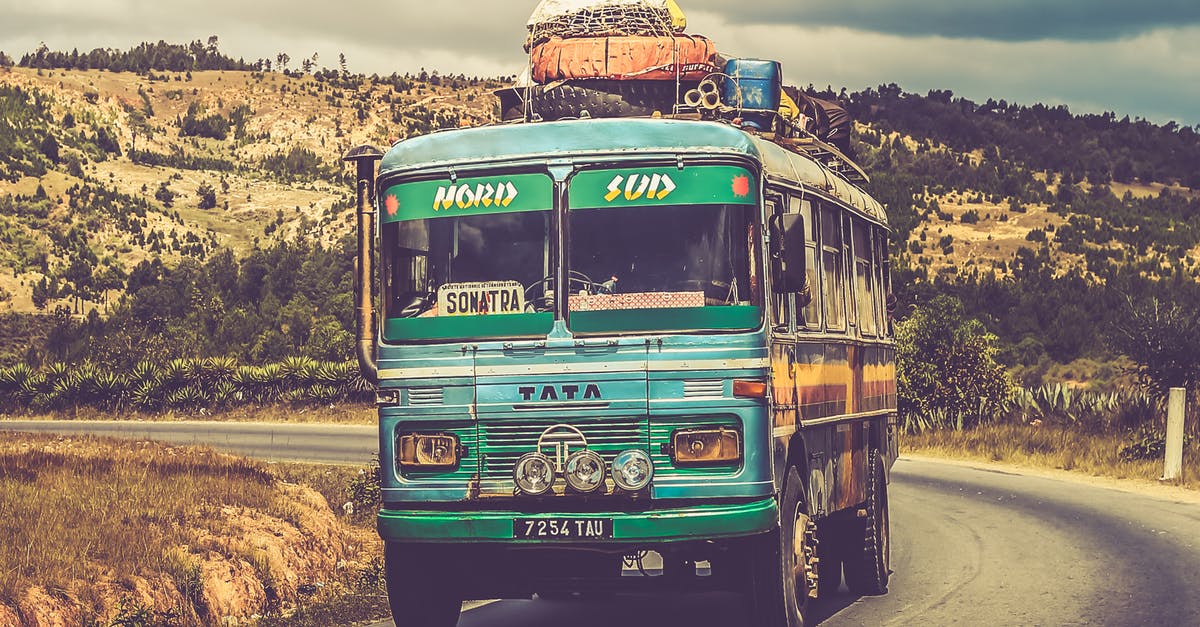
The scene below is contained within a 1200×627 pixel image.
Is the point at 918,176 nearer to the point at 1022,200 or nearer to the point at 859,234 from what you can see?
the point at 1022,200

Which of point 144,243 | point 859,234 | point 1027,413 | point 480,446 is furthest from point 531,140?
point 144,243

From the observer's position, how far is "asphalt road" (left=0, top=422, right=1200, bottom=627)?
11508 mm

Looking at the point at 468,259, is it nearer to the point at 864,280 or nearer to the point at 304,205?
the point at 864,280

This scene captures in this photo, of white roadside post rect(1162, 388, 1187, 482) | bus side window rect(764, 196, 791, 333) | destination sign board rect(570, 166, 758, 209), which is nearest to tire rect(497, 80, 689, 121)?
destination sign board rect(570, 166, 758, 209)

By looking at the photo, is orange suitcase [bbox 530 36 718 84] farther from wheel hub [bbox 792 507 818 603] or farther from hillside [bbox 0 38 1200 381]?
hillside [bbox 0 38 1200 381]

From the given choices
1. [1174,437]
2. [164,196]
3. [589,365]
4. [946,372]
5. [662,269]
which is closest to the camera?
[589,365]

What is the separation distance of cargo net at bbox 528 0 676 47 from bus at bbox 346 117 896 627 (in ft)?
11.7

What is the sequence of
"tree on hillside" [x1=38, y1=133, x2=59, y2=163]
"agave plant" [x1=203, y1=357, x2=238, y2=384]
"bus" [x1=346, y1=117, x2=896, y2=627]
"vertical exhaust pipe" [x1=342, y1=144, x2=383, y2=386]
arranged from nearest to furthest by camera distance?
"bus" [x1=346, y1=117, x2=896, y2=627], "vertical exhaust pipe" [x1=342, y1=144, x2=383, y2=386], "agave plant" [x1=203, y1=357, x2=238, y2=384], "tree on hillside" [x1=38, y1=133, x2=59, y2=163]

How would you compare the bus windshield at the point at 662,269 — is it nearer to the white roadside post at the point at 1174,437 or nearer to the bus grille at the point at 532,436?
the bus grille at the point at 532,436

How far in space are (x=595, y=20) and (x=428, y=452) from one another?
5329 millimetres

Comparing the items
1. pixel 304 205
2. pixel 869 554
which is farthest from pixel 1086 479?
pixel 304 205

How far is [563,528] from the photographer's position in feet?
29.3

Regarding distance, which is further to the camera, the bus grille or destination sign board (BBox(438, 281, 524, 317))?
destination sign board (BBox(438, 281, 524, 317))

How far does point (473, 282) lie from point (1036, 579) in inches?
253
